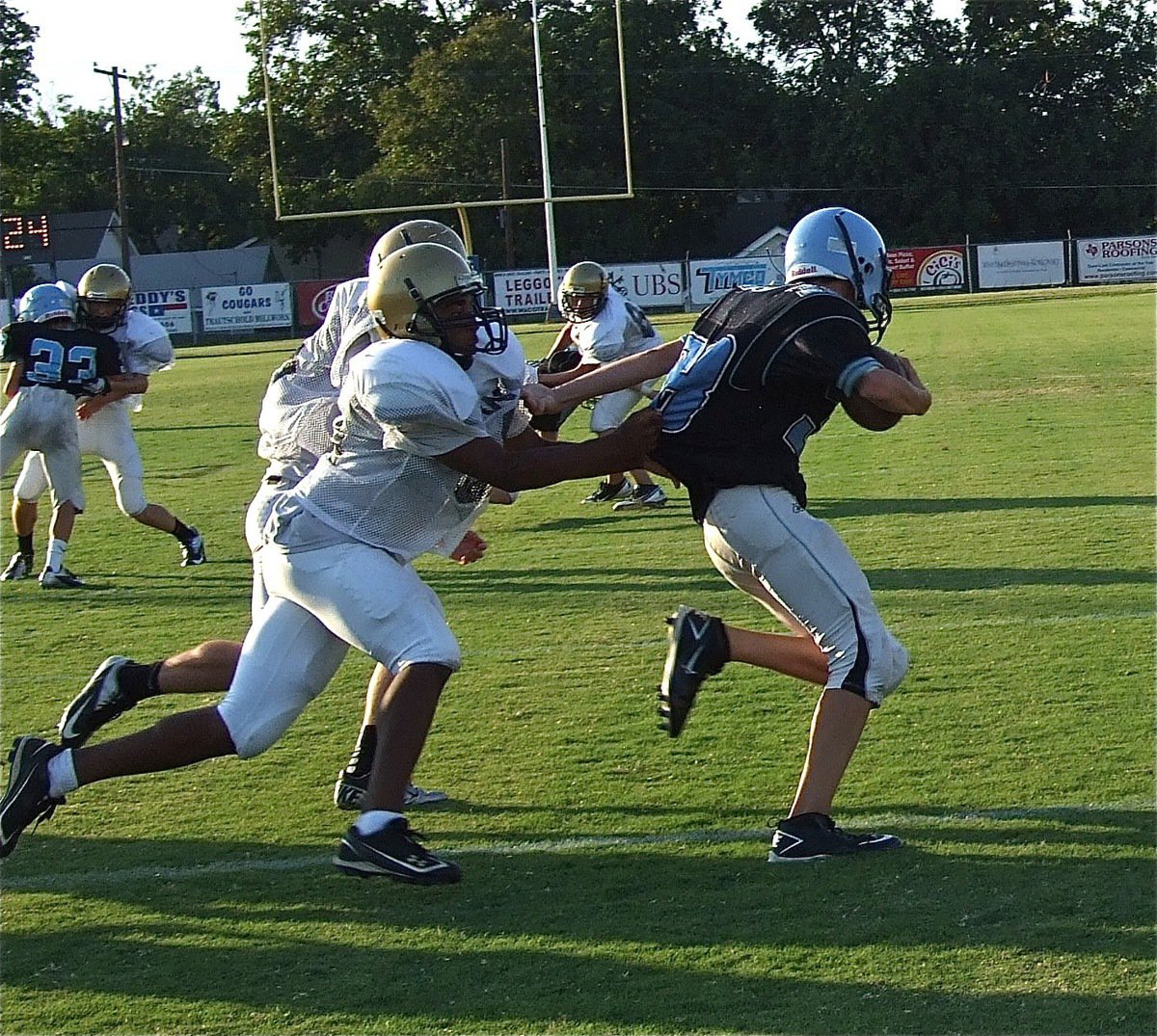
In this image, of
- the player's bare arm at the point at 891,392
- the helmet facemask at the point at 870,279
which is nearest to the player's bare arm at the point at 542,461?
the player's bare arm at the point at 891,392

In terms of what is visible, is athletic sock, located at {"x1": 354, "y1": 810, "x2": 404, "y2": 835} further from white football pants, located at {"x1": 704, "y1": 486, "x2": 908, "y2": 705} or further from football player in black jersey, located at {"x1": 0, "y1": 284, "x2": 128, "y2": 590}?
football player in black jersey, located at {"x1": 0, "y1": 284, "x2": 128, "y2": 590}

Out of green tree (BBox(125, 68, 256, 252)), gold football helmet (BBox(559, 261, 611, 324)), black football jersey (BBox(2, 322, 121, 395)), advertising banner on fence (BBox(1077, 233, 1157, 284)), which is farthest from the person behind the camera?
green tree (BBox(125, 68, 256, 252))

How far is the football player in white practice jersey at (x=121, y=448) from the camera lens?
377 inches

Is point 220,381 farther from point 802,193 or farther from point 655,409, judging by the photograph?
point 802,193

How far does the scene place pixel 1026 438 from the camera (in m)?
12.7

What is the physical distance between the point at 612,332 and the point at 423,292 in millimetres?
6787

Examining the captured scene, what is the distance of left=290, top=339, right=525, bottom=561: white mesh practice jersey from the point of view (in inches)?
159

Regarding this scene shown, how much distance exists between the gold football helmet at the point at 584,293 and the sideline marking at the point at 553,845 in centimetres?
685

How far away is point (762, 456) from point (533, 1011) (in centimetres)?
156

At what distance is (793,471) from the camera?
14.4 feet

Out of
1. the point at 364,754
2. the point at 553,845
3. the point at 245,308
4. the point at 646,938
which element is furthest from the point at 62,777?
the point at 245,308

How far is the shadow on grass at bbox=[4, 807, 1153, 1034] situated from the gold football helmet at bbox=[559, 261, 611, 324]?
22.5 ft

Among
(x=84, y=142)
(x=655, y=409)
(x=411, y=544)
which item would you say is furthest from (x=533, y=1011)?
(x=84, y=142)

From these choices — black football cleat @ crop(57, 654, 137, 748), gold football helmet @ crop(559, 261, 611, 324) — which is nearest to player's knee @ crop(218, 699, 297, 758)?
black football cleat @ crop(57, 654, 137, 748)
